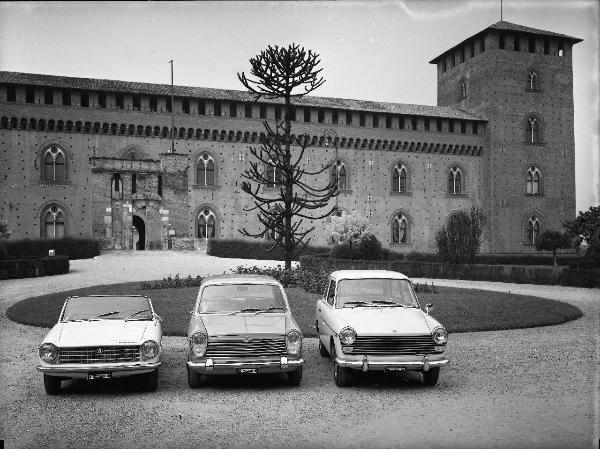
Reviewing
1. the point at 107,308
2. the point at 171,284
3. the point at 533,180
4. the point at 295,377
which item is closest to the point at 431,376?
the point at 295,377

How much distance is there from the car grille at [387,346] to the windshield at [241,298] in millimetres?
1334

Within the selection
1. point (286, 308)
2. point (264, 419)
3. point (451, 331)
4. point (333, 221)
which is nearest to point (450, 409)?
point (264, 419)

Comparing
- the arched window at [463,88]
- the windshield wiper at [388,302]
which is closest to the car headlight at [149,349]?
the windshield wiper at [388,302]

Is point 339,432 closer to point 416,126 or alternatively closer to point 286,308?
point 286,308

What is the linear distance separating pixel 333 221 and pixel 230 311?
32110 millimetres

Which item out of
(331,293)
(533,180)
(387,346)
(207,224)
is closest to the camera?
(387,346)

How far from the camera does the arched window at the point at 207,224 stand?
43.2 m

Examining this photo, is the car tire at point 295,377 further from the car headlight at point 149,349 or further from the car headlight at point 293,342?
the car headlight at point 149,349

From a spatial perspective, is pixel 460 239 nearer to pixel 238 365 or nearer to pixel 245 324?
pixel 245 324

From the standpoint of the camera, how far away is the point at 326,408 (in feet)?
24.9

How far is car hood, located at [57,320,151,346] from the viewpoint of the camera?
8242 millimetres

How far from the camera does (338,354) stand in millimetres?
8789

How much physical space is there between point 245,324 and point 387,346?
6.42 feet

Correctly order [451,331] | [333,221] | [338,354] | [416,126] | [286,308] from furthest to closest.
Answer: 1. [416,126]
2. [333,221]
3. [451,331]
4. [286,308]
5. [338,354]
